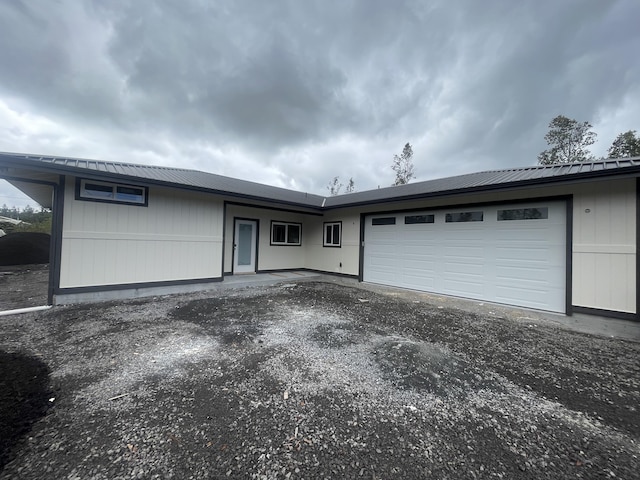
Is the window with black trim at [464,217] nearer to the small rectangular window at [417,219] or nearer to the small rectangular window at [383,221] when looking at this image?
the small rectangular window at [417,219]

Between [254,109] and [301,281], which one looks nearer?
[301,281]

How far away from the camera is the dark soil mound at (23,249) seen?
33.2ft

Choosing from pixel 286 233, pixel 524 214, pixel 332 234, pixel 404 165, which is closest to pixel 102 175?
pixel 286 233

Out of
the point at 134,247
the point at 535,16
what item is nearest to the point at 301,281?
the point at 134,247

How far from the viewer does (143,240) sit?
230 inches

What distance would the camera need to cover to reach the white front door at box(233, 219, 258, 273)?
8.76 m

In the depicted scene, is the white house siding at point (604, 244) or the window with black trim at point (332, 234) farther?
the window with black trim at point (332, 234)

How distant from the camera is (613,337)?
12.4 feet

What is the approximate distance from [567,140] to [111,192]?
25.8 m

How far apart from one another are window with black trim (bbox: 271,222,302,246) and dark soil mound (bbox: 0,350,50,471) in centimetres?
733

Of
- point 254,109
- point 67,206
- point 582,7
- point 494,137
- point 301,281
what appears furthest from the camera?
point 494,137

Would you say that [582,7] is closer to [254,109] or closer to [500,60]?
[500,60]

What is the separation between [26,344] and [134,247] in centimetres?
294

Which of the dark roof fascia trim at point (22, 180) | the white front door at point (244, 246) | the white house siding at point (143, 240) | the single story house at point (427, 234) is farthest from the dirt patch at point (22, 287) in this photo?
the white front door at point (244, 246)
